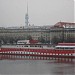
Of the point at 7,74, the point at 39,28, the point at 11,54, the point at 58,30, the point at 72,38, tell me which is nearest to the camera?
the point at 7,74

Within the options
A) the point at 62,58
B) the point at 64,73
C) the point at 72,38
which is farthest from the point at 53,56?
the point at 72,38

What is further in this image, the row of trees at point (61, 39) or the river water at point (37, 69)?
the row of trees at point (61, 39)

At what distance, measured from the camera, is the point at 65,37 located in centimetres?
3231

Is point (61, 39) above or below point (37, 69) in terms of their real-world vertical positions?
below

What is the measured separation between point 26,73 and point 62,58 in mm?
5572

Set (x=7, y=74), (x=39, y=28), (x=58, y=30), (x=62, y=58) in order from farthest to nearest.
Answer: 1. (x=39, y=28)
2. (x=58, y=30)
3. (x=62, y=58)
4. (x=7, y=74)

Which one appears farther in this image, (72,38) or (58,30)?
(58,30)

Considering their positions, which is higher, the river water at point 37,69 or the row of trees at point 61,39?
the river water at point 37,69

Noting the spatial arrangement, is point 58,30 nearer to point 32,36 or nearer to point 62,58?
point 32,36

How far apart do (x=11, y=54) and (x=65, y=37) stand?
16.5 metres

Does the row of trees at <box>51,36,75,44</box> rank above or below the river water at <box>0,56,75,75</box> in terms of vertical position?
below

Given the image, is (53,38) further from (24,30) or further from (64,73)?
(64,73)

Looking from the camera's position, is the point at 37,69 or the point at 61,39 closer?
the point at 37,69

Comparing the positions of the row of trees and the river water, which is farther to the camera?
the row of trees
